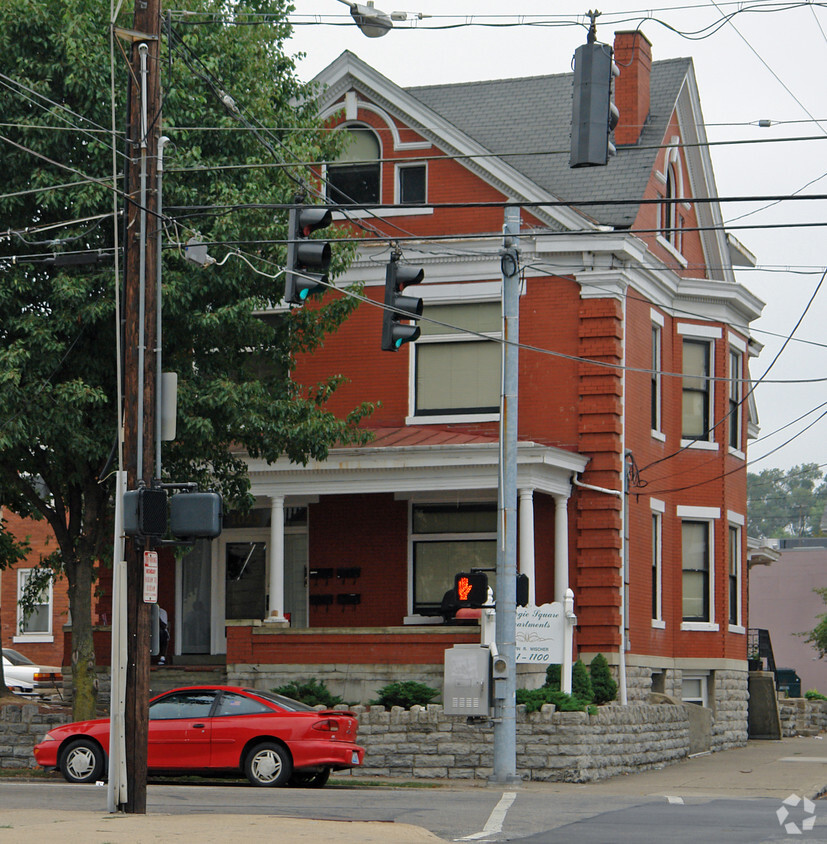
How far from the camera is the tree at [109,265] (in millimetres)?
20297

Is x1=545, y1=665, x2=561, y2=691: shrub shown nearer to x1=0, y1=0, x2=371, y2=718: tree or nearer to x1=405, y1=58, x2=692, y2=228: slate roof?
x1=0, y1=0, x2=371, y2=718: tree

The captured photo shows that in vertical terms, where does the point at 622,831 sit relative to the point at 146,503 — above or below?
below

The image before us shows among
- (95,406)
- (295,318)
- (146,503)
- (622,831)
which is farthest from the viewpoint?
(295,318)

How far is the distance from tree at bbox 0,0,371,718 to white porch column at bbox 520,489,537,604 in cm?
316

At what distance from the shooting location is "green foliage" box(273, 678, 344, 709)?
2292 centimetres

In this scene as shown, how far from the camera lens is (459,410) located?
26.6m

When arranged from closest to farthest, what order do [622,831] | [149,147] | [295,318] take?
[622,831]
[149,147]
[295,318]

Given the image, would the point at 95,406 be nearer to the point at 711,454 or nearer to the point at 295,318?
the point at 295,318

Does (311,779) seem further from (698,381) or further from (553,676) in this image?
(698,381)

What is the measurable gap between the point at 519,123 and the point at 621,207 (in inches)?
150

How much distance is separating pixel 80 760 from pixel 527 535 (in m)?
7.91

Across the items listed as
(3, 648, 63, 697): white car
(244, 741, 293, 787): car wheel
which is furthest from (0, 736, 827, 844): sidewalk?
(3, 648, 63, 697): white car

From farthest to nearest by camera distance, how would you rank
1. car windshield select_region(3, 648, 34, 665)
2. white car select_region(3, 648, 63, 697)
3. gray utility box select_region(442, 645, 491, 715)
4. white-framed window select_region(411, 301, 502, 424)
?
car windshield select_region(3, 648, 34, 665), white car select_region(3, 648, 63, 697), white-framed window select_region(411, 301, 502, 424), gray utility box select_region(442, 645, 491, 715)

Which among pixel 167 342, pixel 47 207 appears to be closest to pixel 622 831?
pixel 167 342
